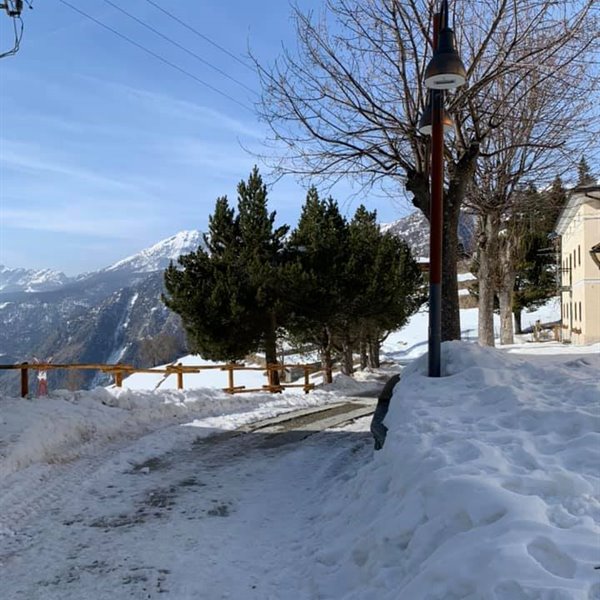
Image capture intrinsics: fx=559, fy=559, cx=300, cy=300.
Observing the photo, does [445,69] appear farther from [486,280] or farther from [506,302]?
[506,302]

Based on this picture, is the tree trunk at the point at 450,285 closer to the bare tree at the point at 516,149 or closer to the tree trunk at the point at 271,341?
the bare tree at the point at 516,149

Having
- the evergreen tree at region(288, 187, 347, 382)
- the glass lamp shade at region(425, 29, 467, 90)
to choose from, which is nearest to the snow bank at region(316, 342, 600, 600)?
the glass lamp shade at region(425, 29, 467, 90)

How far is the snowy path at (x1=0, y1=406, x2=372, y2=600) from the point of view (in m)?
3.81

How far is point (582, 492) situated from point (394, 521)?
110 cm

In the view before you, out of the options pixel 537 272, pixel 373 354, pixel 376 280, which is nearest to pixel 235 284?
pixel 376 280

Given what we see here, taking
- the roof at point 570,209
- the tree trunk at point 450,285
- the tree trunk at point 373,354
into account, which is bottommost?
the tree trunk at point 373,354

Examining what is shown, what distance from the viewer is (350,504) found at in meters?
4.73

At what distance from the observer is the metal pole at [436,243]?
20.2ft

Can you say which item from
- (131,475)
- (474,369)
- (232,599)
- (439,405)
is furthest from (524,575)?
(131,475)

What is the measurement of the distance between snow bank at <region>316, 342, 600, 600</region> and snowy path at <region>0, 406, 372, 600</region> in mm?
420

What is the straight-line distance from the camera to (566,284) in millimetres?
38219

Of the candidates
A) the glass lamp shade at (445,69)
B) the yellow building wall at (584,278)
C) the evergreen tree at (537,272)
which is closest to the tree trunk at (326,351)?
the yellow building wall at (584,278)

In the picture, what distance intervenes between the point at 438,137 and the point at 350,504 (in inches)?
160

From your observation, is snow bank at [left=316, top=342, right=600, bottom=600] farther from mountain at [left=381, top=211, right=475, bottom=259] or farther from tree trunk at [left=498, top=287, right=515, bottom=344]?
tree trunk at [left=498, top=287, right=515, bottom=344]
